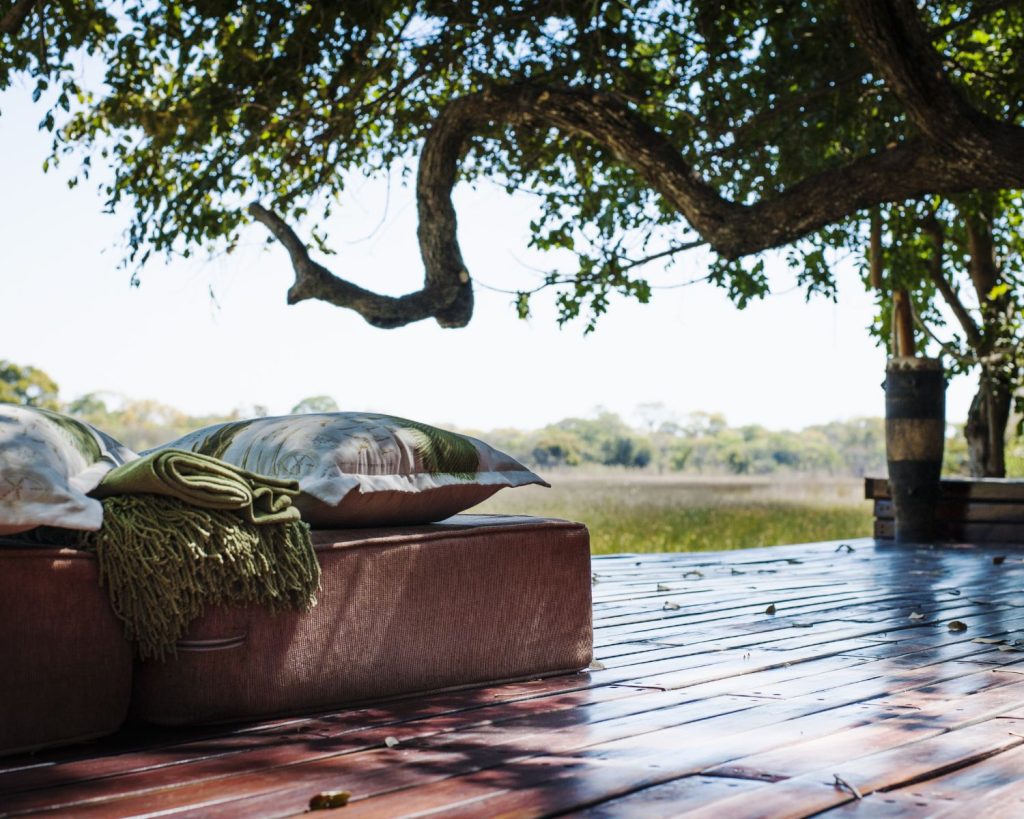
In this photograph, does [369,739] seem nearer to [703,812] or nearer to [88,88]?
[703,812]

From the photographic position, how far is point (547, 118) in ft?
18.4

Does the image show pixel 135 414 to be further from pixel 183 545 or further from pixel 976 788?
pixel 976 788

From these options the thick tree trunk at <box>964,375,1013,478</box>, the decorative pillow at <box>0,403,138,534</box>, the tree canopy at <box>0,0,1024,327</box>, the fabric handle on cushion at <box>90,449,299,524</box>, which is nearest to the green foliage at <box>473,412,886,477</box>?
the thick tree trunk at <box>964,375,1013,478</box>

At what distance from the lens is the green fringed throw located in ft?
6.95

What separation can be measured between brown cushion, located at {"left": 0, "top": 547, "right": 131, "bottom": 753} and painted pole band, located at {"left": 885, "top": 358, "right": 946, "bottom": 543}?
5.09 metres

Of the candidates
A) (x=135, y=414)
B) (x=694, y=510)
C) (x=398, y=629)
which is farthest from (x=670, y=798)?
(x=135, y=414)

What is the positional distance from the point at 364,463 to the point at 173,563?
0.51 metres

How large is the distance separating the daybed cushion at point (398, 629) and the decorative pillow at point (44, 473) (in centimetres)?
30

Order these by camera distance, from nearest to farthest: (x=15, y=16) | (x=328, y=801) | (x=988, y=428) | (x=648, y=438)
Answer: (x=328, y=801) < (x=15, y=16) < (x=988, y=428) < (x=648, y=438)

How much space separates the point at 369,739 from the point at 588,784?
0.47 meters

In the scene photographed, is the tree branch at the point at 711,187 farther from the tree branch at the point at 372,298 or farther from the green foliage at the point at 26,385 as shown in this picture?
the green foliage at the point at 26,385

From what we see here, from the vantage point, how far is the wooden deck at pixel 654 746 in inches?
66.5

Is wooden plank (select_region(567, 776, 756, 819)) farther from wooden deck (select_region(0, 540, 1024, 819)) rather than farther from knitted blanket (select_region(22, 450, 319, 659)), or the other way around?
knitted blanket (select_region(22, 450, 319, 659))

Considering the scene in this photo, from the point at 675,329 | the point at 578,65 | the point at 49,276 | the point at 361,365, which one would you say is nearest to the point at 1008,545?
the point at 675,329
